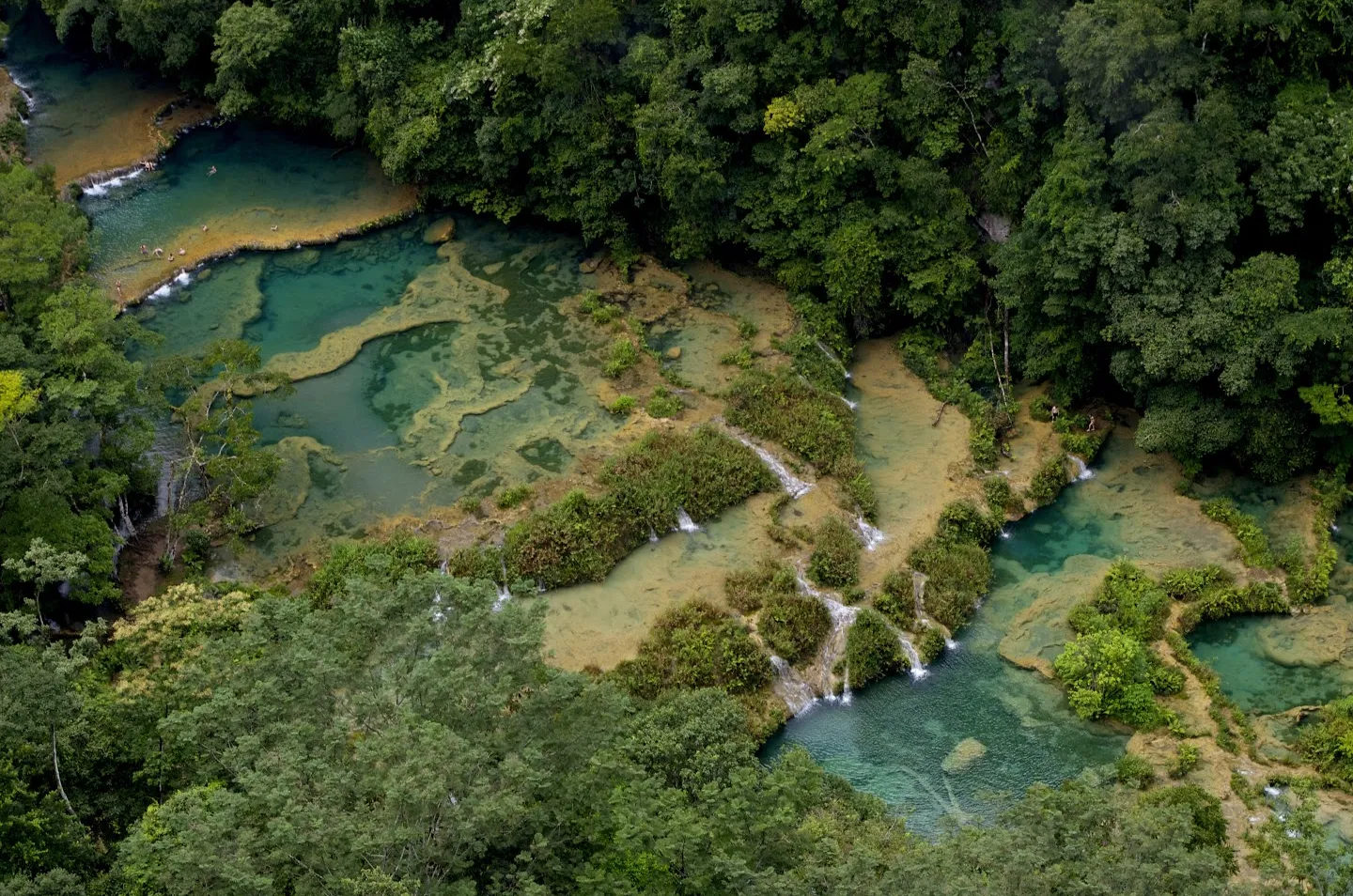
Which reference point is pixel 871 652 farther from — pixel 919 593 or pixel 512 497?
pixel 512 497

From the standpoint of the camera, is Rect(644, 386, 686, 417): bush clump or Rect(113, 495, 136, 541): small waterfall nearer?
Rect(113, 495, 136, 541): small waterfall

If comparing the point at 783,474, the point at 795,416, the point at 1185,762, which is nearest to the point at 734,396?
the point at 795,416

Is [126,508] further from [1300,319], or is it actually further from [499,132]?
[1300,319]

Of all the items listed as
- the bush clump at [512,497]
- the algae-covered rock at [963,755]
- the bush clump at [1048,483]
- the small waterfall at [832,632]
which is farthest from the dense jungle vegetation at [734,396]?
the algae-covered rock at [963,755]

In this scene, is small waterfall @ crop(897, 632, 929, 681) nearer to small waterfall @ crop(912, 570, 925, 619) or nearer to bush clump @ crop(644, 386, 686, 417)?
small waterfall @ crop(912, 570, 925, 619)

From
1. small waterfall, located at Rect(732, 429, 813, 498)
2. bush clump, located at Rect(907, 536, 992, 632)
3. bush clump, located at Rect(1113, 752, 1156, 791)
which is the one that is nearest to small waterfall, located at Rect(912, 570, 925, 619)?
bush clump, located at Rect(907, 536, 992, 632)

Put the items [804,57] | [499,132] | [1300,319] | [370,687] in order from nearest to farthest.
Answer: [370,687]
[1300,319]
[804,57]
[499,132]

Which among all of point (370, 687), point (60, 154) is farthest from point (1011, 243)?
point (60, 154)
